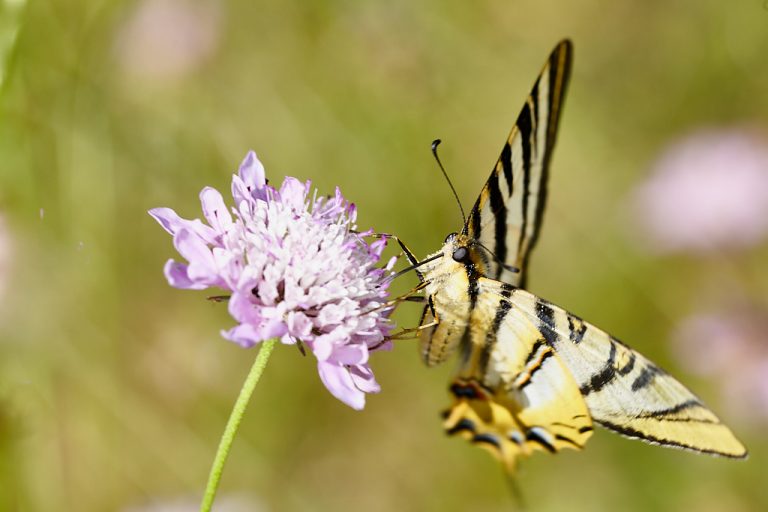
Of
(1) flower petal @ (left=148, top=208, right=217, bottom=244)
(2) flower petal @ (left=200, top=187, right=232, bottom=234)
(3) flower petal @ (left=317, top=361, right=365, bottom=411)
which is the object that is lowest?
(3) flower petal @ (left=317, top=361, right=365, bottom=411)

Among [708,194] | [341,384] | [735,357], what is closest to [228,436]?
[341,384]

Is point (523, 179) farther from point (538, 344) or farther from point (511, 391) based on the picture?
point (511, 391)

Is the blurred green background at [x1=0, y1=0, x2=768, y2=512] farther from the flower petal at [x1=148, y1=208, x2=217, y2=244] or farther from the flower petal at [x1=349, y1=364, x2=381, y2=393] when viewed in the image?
the flower petal at [x1=349, y1=364, x2=381, y2=393]

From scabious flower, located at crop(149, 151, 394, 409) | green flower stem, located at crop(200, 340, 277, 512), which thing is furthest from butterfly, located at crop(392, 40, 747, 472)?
green flower stem, located at crop(200, 340, 277, 512)

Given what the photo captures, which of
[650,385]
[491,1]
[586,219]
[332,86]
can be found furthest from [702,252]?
[650,385]

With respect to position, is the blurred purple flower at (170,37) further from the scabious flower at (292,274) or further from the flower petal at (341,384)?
the flower petal at (341,384)

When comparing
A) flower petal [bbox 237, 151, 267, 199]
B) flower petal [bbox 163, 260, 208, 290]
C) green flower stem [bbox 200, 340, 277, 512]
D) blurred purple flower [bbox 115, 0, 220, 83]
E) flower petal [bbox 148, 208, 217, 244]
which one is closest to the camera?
green flower stem [bbox 200, 340, 277, 512]

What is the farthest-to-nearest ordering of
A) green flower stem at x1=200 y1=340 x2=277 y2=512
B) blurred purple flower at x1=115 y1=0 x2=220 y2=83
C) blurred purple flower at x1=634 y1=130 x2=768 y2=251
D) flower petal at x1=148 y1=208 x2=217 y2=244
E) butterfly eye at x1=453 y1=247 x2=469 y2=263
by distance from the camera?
1. blurred purple flower at x1=634 y1=130 x2=768 y2=251
2. blurred purple flower at x1=115 y1=0 x2=220 y2=83
3. butterfly eye at x1=453 y1=247 x2=469 y2=263
4. flower petal at x1=148 y1=208 x2=217 y2=244
5. green flower stem at x1=200 y1=340 x2=277 y2=512

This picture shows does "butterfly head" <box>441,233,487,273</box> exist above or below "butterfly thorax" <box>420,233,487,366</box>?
above
